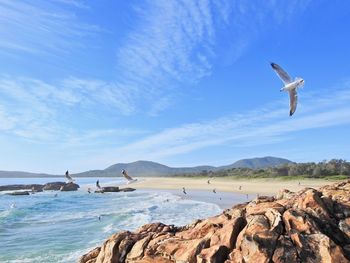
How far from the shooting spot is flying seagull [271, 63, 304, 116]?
1803cm

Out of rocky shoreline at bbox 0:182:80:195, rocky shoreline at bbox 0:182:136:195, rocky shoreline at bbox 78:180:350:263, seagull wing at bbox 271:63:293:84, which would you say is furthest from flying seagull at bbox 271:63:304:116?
rocky shoreline at bbox 0:182:80:195

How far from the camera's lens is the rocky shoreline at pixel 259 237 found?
1112 centimetres

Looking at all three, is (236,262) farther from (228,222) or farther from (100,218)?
(100,218)

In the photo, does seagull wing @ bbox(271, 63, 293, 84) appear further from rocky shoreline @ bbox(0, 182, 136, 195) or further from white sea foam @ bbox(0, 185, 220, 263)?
rocky shoreline @ bbox(0, 182, 136, 195)

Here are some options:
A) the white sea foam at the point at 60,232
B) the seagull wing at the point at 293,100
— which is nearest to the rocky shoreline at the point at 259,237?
the seagull wing at the point at 293,100

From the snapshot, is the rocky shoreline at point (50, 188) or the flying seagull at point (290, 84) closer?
the flying seagull at point (290, 84)

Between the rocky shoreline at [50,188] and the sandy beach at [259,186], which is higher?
the rocky shoreline at [50,188]

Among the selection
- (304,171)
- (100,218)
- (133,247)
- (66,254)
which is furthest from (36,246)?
(304,171)

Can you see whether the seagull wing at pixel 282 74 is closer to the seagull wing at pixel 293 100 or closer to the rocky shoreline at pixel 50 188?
the seagull wing at pixel 293 100

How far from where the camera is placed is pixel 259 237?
37.4ft

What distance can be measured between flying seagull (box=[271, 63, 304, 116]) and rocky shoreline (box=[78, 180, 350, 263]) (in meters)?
4.50

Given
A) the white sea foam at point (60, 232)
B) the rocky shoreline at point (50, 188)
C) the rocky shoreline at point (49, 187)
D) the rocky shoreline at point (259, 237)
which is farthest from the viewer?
the rocky shoreline at point (49, 187)

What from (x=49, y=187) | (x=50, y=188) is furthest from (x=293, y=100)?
(x=49, y=187)

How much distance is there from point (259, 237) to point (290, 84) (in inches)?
321
